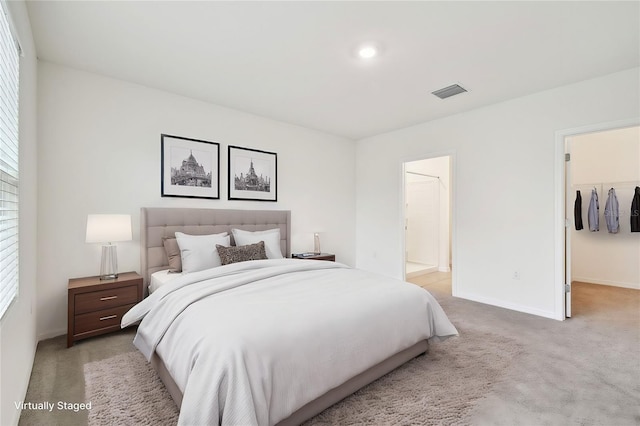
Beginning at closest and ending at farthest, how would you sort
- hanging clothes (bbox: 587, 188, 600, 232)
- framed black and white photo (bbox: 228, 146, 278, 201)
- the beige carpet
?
the beige carpet < framed black and white photo (bbox: 228, 146, 278, 201) < hanging clothes (bbox: 587, 188, 600, 232)

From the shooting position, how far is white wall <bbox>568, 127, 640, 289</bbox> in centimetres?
480

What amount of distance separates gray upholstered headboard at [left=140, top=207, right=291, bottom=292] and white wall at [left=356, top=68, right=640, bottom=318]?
266 cm

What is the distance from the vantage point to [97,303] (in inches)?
106

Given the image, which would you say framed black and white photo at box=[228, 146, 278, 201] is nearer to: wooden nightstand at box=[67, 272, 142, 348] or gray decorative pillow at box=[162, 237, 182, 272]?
gray decorative pillow at box=[162, 237, 182, 272]

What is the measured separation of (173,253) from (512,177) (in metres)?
4.09

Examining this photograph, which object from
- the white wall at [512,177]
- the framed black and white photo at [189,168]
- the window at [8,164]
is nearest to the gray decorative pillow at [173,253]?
the framed black and white photo at [189,168]

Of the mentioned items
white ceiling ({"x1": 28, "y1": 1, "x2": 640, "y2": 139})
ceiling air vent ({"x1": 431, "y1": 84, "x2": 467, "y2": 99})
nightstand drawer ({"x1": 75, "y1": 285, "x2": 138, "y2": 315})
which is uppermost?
white ceiling ({"x1": 28, "y1": 1, "x2": 640, "y2": 139})

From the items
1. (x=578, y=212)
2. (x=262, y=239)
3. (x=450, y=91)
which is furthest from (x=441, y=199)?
(x=262, y=239)

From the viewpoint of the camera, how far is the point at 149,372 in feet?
7.23

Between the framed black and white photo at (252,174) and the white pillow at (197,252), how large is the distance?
930mm

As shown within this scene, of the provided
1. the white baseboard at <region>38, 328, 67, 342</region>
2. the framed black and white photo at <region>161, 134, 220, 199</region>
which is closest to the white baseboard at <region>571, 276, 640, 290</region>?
the framed black and white photo at <region>161, 134, 220, 199</region>

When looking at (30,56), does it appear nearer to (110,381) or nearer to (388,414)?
(110,381)

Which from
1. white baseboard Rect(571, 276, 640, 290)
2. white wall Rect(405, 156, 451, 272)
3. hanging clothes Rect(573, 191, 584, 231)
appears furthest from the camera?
white wall Rect(405, 156, 451, 272)

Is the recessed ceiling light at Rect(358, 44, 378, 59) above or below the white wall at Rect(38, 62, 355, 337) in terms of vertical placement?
above
